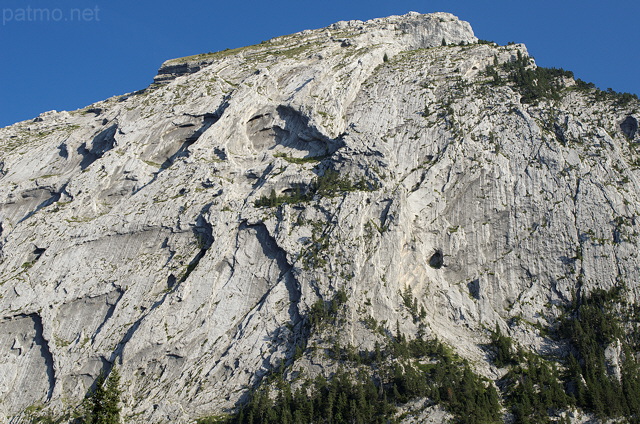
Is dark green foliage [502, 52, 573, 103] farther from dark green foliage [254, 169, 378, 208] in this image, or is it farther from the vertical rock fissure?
the vertical rock fissure

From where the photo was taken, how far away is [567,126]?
3875 inches

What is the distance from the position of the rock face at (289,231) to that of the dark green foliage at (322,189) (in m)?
0.76

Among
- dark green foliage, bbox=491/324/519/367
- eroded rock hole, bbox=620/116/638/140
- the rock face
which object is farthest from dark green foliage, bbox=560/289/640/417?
eroded rock hole, bbox=620/116/638/140

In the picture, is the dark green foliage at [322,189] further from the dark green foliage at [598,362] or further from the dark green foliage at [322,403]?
the dark green foliage at [598,362]

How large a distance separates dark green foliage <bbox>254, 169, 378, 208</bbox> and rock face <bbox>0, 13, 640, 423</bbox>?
0.76 meters

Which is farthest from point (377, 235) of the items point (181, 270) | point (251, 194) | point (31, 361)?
point (31, 361)

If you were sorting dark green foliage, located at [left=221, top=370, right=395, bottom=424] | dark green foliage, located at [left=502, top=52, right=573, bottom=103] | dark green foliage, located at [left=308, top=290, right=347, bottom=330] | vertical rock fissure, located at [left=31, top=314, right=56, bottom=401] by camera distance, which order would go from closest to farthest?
dark green foliage, located at [left=221, top=370, right=395, bottom=424] → dark green foliage, located at [left=308, top=290, right=347, bottom=330] → vertical rock fissure, located at [left=31, top=314, right=56, bottom=401] → dark green foliage, located at [left=502, top=52, right=573, bottom=103]

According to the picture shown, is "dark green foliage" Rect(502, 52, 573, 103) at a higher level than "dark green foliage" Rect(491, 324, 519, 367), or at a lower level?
higher

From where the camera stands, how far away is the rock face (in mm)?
78812

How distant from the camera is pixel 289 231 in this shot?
87125mm

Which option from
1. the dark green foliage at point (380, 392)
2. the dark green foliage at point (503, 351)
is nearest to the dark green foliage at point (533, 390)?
the dark green foliage at point (503, 351)

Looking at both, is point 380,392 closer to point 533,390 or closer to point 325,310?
point 325,310

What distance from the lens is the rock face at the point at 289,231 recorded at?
7881cm

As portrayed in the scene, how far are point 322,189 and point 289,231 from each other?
9900 millimetres
